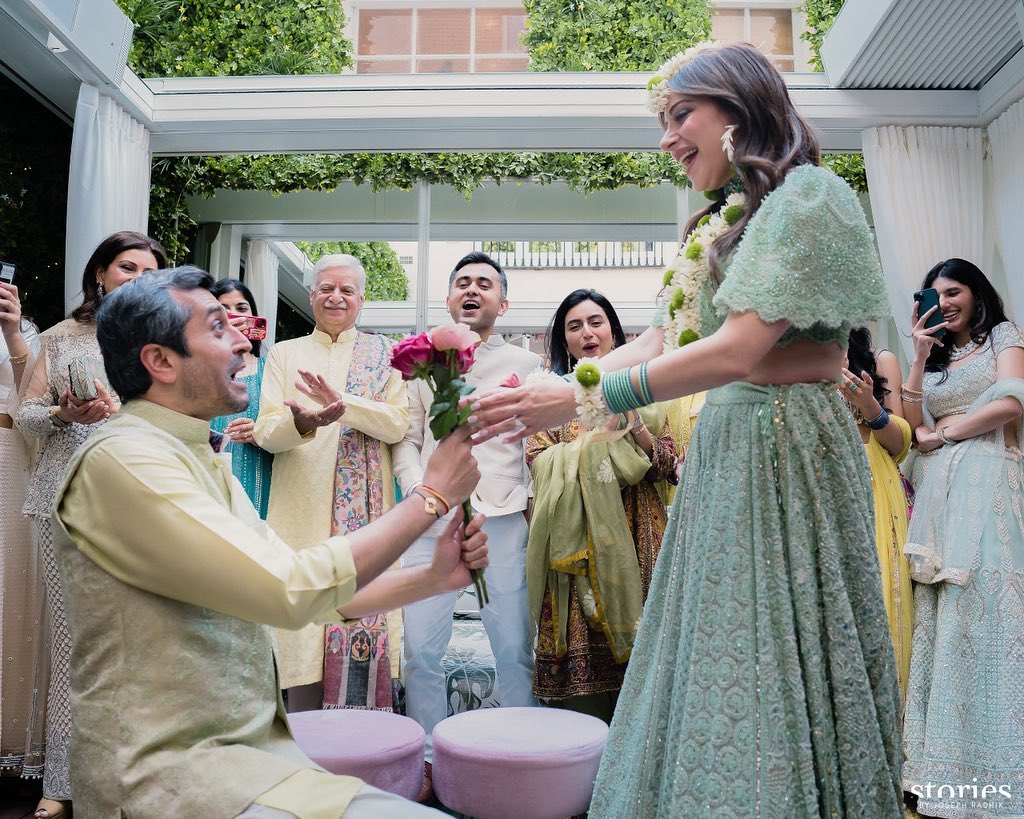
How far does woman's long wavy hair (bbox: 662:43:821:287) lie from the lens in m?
1.69

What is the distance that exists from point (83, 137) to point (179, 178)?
1467 mm

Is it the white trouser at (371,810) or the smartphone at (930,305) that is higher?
the smartphone at (930,305)

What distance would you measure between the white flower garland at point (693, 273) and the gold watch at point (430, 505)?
0.66 m

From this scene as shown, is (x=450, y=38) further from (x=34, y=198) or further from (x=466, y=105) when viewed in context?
(x=34, y=198)

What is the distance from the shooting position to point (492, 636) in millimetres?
3318

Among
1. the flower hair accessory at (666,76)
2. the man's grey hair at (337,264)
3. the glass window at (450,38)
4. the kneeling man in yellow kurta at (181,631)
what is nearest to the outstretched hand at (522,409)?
the kneeling man in yellow kurta at (181,631)

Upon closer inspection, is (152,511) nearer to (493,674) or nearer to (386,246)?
(493,674)

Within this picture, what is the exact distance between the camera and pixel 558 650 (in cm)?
329

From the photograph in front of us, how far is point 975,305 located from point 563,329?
1693mm

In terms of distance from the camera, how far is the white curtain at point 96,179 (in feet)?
14.0

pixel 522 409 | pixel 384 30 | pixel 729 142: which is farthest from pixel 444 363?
pixel 384 30

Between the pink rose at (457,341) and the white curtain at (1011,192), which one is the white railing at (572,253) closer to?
the white curtain at (1011,192)

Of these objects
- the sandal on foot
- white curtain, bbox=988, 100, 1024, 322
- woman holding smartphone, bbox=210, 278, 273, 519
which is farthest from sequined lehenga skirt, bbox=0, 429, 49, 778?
white curtain, bbox=988, 100, 1024, 322

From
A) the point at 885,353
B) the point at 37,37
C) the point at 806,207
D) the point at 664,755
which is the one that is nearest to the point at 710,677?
the point at 664,755
